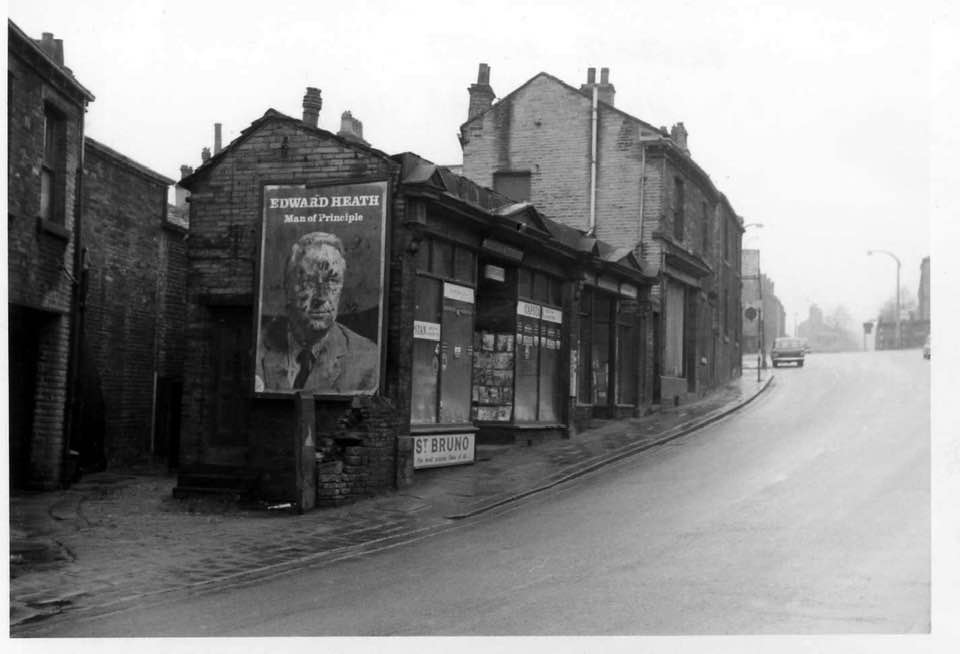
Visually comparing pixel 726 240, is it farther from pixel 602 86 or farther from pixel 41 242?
pixel 41 242

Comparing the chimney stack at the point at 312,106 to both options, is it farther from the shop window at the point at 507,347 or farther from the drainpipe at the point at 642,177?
the drainpipe at the point at 642,177

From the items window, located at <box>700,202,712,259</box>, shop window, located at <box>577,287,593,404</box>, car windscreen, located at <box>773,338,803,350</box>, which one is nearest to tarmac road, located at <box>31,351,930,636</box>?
shop window, located at <box>577,287,593,404</box>

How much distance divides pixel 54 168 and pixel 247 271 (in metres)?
3.17

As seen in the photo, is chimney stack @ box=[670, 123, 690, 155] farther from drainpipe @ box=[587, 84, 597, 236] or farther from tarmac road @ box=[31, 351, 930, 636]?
tarmac road @ box=[31, 351, 930, 636]

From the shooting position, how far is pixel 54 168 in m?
14.9

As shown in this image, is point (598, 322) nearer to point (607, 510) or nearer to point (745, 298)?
point (607, 510)

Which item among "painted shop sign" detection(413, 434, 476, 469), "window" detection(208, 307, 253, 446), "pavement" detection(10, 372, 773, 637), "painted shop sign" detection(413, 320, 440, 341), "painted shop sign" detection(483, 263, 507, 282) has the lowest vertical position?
"pavement" detection(10, 372, 773, 637)

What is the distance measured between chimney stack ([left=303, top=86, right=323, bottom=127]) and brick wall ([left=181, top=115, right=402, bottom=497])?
1363mm

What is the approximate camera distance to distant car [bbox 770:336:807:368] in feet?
149

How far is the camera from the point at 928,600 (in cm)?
847

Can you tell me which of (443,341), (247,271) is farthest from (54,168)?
(443,341)

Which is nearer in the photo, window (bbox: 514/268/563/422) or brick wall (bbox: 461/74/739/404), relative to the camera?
window (bbox: 514/268/563/422)

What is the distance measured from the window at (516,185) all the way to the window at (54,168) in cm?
1483

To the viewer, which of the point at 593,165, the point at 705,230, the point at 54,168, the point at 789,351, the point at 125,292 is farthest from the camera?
the point at 789,351
